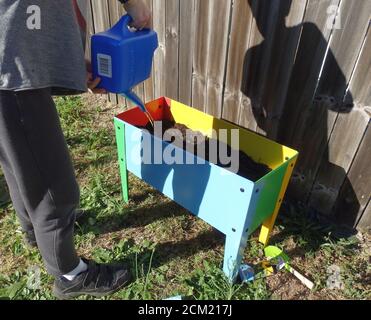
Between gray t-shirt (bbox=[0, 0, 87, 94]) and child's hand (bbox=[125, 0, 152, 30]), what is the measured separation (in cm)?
31

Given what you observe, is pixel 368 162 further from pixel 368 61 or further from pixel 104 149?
pixel 104 149

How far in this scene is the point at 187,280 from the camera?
1.79 m

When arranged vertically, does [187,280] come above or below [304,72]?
below

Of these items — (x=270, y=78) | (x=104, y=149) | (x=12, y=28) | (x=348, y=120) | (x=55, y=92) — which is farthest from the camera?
A: (x=104, y=149)

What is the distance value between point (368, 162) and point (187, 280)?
1.13 m

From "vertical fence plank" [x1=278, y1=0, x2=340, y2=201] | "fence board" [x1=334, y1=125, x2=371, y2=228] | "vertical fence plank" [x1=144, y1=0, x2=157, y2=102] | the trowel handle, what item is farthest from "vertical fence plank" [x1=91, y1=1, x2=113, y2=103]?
the trowel handle

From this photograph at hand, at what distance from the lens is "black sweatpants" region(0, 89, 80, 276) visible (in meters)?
1.18

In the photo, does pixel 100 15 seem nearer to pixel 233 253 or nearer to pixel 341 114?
pixel 341 114

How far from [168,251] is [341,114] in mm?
1195

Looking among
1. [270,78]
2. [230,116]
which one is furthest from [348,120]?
[230,116]

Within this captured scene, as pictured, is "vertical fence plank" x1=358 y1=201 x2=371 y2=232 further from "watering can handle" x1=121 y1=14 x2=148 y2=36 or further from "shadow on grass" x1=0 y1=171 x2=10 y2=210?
"shadow on grass" x1=0 y1=171 x2=10 y2=210

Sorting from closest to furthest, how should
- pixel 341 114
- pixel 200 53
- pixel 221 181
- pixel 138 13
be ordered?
pixel 138 13 → pixel 221 181 → pixel 341 114 → pixel 200 53

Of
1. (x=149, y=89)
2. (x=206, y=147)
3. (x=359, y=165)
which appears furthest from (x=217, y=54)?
(x=359, y=165)

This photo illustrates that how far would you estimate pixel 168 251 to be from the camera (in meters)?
1.96
